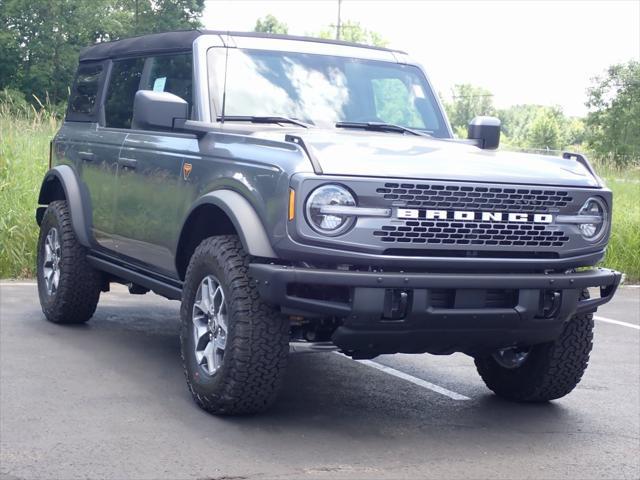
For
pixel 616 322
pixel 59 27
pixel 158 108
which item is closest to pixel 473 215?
pixel 158 108

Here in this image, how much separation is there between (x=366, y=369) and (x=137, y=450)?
7.88 ft

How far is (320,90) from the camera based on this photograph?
6.34m

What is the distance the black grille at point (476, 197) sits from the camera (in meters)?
4.83

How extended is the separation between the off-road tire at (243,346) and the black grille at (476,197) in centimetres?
80

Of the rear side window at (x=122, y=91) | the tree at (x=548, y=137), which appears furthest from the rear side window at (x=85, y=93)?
the tree at (x=548, y=137)

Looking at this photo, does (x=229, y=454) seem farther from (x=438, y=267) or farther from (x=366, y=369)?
(x=366, y=369)

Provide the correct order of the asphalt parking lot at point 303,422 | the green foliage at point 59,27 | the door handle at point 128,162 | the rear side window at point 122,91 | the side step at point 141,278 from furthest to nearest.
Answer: the green foliage at point 59,27 < the rear side window at point 122,91 < the door handle at point 128,162 < the side step at point 141,278 < the asphalt parking lot at point 303,422

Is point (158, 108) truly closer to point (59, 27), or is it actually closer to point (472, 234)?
point (472, 234)

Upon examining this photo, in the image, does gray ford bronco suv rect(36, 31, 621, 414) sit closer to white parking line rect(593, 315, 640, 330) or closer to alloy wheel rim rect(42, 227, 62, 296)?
alloy wheel rim rect(42, 227, 62, 296)

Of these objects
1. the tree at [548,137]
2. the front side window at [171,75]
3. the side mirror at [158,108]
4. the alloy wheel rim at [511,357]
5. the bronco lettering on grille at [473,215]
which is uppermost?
the front side window at [171,75]

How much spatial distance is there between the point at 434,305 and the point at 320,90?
1.93m

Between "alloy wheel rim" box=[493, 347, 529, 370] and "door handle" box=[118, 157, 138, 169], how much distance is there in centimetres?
240

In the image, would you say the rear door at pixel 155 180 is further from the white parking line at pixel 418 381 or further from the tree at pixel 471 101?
the tree at pixel 471 101

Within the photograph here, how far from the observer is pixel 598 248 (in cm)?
534
